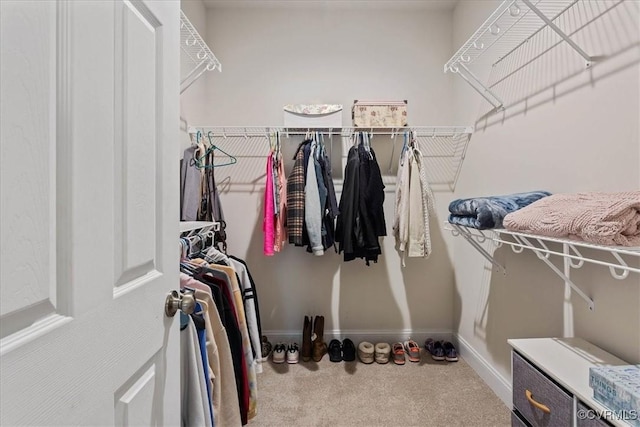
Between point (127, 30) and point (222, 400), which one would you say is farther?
point (222, 400)

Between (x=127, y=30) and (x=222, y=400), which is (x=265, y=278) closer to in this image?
(x=222, y=400)

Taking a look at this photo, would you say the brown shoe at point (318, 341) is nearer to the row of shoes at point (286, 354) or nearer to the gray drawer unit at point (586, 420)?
the row of shoes at point (286, 354)

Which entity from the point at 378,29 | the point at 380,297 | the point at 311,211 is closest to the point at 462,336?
the point at 380,297

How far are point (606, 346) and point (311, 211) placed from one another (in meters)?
1.61

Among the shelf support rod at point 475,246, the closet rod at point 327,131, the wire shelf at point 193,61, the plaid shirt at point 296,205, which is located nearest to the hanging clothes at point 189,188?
the closet rod at point 327,131

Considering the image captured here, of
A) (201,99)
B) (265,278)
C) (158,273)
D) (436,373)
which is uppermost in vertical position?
(201,99)

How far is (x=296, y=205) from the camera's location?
Result: 84.7 inches

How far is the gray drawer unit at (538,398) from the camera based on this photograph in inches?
38.1

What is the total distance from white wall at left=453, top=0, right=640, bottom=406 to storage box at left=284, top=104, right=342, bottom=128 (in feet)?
3.35

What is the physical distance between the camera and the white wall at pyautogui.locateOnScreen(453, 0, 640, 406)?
1.14 meters

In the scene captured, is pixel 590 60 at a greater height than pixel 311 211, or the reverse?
pixel 590 60

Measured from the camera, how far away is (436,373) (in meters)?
2.18

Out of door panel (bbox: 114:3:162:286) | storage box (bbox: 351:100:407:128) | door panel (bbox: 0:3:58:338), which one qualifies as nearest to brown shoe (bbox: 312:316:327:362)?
storage box (bbox: 351:100:407:128)

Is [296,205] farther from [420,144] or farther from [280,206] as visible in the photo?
[420,144]
